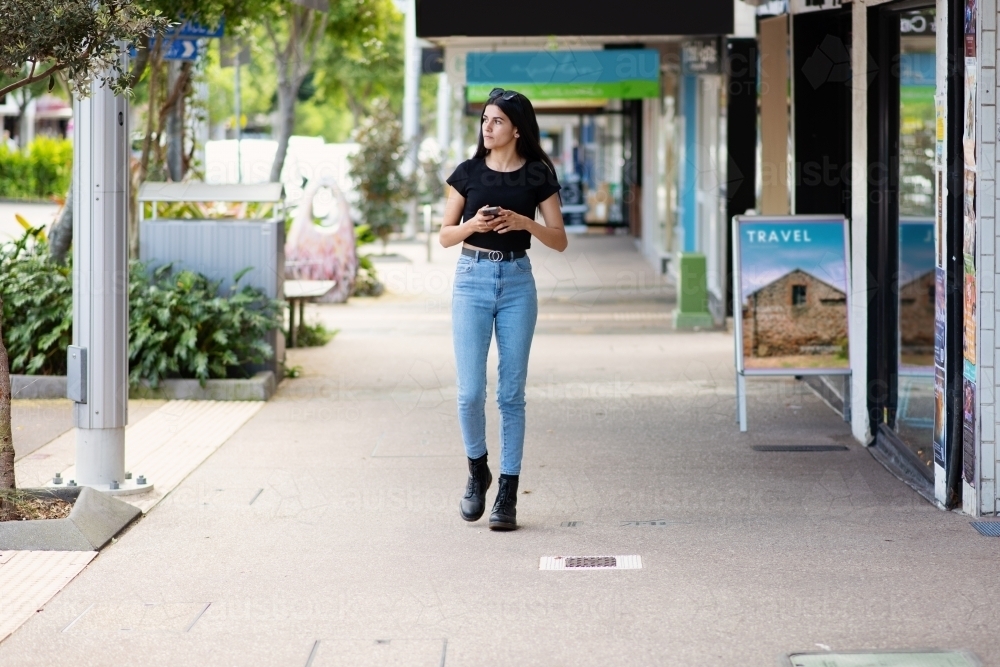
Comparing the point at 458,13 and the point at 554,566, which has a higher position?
the point at 458,13

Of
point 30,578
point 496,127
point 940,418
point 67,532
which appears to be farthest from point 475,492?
point 940,418

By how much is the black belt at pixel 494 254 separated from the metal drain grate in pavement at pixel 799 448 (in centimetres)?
246

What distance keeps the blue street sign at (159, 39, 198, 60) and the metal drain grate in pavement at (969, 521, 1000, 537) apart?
7578 mm

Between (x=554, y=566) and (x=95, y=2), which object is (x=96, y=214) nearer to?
(x=95, y=2)

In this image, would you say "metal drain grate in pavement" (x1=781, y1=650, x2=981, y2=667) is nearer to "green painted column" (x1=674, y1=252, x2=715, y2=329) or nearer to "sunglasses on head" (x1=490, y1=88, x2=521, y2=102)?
"sunglasses on head" (x1=490, y1=88, x2=521, y2=102)

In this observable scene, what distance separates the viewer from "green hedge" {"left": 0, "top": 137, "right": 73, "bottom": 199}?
37.5 metres

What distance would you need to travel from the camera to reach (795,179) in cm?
940

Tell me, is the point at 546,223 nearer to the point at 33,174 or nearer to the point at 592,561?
the point at 592,561

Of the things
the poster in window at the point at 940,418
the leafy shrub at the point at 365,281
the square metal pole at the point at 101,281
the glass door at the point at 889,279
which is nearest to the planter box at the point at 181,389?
the square metal pole at the point at 101,281

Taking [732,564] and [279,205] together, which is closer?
[732,564]

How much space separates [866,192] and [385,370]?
172 inches

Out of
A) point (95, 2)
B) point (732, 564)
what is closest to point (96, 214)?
point (95, 2)

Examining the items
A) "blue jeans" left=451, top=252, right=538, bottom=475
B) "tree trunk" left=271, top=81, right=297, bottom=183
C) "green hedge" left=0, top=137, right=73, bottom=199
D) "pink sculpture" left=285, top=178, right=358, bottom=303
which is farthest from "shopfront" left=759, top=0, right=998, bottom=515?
"green hedge" left=0, top=137, right=73, bottom=199

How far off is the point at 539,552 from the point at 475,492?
0.57 m
